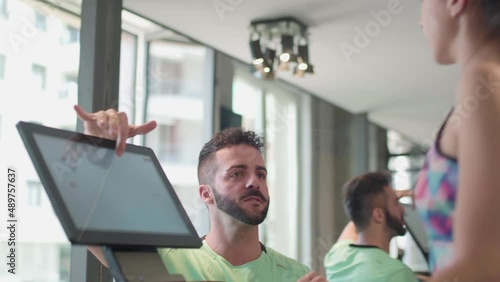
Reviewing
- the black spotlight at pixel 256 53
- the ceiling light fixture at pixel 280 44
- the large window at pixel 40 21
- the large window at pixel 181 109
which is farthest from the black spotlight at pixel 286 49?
the large window at pixel 40 21

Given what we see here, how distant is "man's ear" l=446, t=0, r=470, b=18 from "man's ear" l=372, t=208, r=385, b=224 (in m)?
1.99

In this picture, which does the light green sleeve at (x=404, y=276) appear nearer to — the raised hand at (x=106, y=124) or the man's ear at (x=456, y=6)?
the raised hand at (x=106, y=124)

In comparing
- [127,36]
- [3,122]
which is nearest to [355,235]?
[3,122]

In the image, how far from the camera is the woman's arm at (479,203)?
56 centimetres

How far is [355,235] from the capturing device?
2896 millimetres

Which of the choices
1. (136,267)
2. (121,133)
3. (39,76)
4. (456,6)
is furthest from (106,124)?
(39,76)

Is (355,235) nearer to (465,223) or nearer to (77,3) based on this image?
(77,3)

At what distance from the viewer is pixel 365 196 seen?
271 cm

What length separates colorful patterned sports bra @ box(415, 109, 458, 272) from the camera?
58 cm

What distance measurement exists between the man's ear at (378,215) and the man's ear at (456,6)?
1989mm

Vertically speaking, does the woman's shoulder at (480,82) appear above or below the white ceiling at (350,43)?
below

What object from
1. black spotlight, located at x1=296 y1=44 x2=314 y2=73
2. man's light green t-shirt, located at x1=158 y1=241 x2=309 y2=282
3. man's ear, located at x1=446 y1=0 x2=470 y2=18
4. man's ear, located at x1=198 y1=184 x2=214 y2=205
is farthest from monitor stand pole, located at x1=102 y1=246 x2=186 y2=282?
black spotlight, located at x1=296 y1=44 x2=314 y2=73

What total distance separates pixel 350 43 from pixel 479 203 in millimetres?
3654

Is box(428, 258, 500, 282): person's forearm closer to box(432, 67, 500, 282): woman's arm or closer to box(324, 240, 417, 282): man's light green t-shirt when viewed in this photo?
box(432, 67, 500, 282): woman's arm
